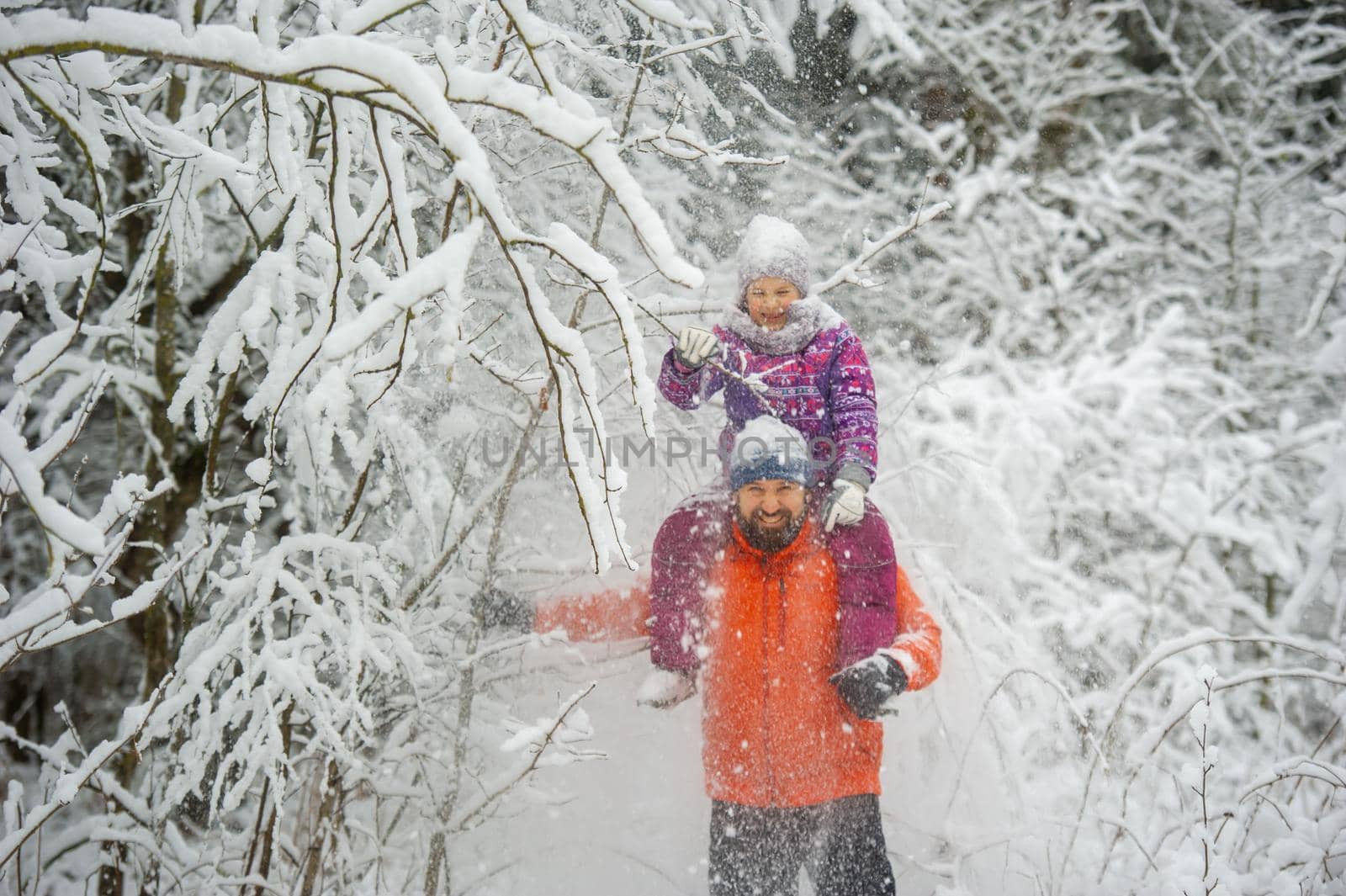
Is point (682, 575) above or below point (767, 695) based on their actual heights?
above

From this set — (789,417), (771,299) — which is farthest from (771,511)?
(771,299)

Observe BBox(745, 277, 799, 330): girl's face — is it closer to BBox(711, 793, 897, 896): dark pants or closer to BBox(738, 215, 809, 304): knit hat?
BBox(738, 215, 809, 304): knit hat

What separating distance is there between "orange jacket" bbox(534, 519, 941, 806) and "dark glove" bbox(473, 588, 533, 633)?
645 millimetres

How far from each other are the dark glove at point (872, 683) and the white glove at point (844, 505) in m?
0.41

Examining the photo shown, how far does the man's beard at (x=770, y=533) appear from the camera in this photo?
8.38 ft

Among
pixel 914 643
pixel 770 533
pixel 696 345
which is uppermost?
pixel 696 345

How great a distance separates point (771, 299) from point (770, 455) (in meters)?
0.54

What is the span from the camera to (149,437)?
3.50m

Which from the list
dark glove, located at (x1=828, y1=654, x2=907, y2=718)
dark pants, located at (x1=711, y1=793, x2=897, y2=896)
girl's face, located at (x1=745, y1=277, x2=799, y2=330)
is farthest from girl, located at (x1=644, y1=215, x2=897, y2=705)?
dark pants, located at (x1=711, y1=793, x2=897, y2=896)

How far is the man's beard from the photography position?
2.55 m

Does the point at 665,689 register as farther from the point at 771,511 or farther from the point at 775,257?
the point at 775,257

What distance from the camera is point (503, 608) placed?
285 centimetres

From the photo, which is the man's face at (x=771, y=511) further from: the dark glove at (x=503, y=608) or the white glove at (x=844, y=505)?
the dark glove at (x=503, y=608)

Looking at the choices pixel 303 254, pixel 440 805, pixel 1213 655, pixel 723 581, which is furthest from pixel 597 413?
pixel 1213 655
